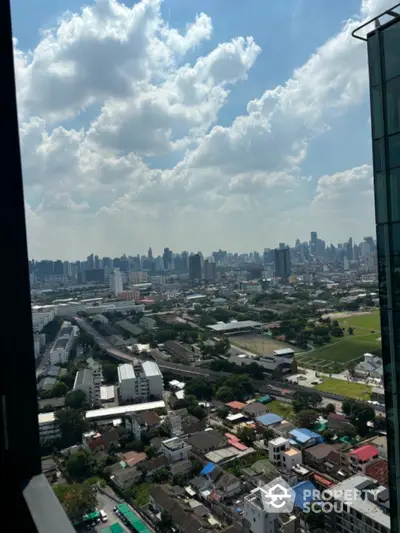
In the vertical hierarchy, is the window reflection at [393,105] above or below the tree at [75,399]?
above

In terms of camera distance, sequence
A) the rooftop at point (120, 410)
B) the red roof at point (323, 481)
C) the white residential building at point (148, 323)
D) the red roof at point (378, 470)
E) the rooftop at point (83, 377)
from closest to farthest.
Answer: the red roof at point (378, 470) → the red roof at point (323, 481) → the rooftop at point (120, 410) → the rooftop at point (83, 377) → the white residential building at point (148, 323)

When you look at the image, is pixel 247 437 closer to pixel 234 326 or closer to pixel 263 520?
pixel 263 520

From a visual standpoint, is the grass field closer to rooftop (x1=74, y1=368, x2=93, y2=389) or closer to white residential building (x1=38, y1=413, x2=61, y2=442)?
rooftop (x1=74, y1=368, x2=93, y2=389)

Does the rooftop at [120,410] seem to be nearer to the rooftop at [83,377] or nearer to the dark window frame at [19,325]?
the rooftop at [83,377]

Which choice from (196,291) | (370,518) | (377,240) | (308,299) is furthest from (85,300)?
(377,240)

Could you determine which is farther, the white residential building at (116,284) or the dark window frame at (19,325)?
the white residential building at (116,284)

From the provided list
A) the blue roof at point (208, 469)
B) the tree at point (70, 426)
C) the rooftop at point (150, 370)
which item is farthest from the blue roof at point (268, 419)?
the tree at point (70, 426)

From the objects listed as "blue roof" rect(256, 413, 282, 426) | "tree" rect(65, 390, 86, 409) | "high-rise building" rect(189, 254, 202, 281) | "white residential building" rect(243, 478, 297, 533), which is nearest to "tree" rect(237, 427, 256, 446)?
"blue roof" rect(256, 413, 282, 426)
